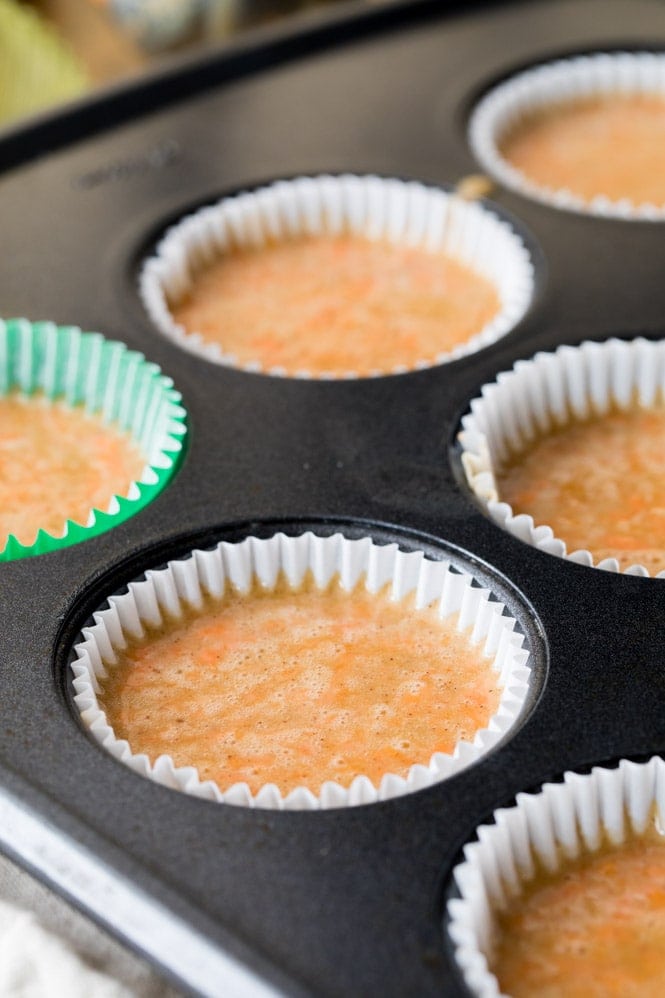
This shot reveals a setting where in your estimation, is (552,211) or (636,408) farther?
(552,211)

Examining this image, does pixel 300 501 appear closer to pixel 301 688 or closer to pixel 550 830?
pixel 301 688

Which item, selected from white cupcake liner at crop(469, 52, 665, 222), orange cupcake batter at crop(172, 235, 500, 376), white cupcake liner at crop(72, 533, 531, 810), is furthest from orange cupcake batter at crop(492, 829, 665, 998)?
white cupcake liner at crop(469, 52, 665, 222)

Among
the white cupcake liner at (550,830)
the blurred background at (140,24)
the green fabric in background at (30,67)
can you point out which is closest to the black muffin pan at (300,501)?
the white cupcake liner at (550,830)

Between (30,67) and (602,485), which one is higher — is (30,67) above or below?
above

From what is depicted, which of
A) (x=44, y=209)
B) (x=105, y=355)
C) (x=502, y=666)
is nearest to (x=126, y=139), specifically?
Result: (x=44, y=209)

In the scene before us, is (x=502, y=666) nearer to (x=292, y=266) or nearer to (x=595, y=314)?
(x=595, y=314)

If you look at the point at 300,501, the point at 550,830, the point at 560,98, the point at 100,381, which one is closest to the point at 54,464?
the point at 100,381
